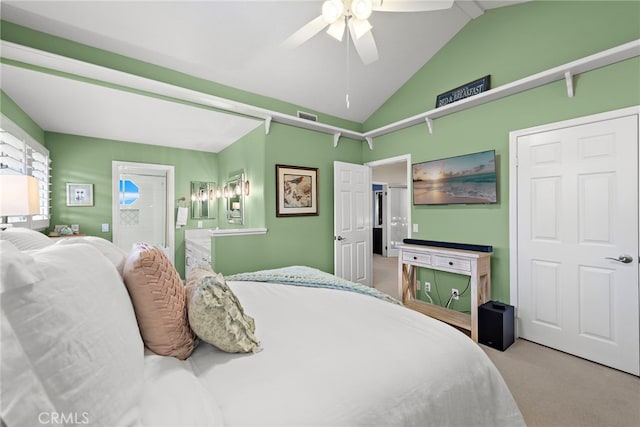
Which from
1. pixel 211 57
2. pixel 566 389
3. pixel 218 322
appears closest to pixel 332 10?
pixel 211 57

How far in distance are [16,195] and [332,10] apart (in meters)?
2.38

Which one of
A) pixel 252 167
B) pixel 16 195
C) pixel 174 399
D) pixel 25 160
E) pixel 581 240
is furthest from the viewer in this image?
pixel 252 167

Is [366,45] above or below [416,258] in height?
above

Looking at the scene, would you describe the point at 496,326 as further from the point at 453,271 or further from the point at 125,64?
the point at 125,64

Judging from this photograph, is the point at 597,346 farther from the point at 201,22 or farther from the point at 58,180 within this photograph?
the point at 58,180

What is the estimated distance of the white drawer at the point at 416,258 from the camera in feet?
10.5

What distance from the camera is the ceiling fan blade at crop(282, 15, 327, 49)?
1.89 meters

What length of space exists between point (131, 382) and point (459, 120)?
3.73 m

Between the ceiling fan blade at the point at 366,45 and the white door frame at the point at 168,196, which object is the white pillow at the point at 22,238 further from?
the white door frame at the point at 168,196

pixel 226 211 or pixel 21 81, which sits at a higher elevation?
pixel 21 81

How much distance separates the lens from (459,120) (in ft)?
10.6

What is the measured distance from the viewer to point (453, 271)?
2.91 meters

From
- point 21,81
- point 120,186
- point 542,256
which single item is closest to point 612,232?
point 542,256

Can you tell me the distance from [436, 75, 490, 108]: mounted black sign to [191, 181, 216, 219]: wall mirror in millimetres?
3989
